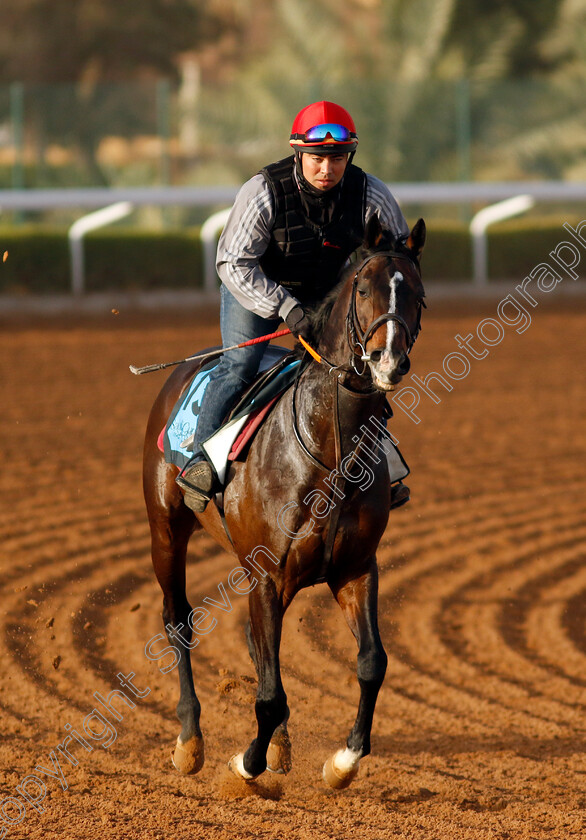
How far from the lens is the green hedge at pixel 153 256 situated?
18.0 metres

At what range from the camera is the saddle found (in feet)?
14.1

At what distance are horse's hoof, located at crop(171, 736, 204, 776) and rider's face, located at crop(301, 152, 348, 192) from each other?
7.67 ft

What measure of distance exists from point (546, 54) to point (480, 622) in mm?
28443

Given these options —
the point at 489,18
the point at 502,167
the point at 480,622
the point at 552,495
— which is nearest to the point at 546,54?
the point at 489,18

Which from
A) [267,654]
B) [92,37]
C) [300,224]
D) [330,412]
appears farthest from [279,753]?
[92,37]

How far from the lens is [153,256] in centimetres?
1875

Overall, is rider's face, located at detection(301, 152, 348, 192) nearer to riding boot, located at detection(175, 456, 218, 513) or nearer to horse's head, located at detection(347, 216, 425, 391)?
horse's head, located at detection(347, 216, 425, 391)

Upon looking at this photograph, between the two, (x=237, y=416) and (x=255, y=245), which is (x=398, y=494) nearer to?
(x=237, y=416)

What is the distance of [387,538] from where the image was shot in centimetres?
768

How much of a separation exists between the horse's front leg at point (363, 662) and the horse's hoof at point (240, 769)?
32 centimetres

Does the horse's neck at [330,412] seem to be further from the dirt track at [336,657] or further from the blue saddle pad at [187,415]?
the dirt track at [336,657]

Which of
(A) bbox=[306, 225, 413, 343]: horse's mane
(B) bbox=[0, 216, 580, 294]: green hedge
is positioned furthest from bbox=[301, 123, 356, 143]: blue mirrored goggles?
(B) bbox=[0, 216, 580, 294]: green hedge

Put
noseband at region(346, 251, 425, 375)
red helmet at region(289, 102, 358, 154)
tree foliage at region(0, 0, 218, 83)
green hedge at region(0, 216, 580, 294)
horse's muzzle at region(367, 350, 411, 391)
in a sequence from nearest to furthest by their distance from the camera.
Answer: horse's muzzle at region(367, 350, 411, 391)
noseband at region(346, 251, 425, 375)
red helmet at region(289, 102, 358, 154)
green hedge at region(0, 216, 580, 294)
tree foliage at region(0, 0, 218, 83)

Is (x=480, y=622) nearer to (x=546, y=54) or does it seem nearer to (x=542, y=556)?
(x=542, y=556)
